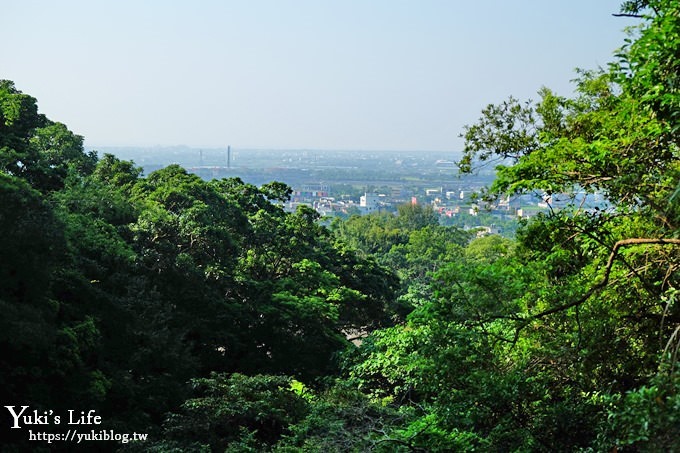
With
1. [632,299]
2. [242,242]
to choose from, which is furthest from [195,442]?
[242,242]

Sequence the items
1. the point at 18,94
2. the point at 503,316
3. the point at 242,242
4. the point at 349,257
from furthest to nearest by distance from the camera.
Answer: the point at 349,257, the point at 18,94, the point at 242,242, the point at 503,316

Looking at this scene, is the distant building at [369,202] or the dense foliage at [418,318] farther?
the distant building at [369,202]

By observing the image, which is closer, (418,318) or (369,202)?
(418,318)

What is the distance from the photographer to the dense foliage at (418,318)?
21.4ft

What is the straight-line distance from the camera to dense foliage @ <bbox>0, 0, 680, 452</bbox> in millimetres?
6520

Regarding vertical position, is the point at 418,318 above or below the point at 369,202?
above

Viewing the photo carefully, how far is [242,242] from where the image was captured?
71.0 ft

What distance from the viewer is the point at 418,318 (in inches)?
303

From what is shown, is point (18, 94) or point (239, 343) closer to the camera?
point (239, 343)

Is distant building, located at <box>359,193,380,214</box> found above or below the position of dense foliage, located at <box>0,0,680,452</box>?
below

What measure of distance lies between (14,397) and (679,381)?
845cm

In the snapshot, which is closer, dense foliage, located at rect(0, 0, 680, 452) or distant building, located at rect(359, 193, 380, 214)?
dense foliage, located at rect(0, 0, 680, 452)

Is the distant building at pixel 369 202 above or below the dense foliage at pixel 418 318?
below

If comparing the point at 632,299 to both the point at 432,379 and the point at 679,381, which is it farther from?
the point at 679,381
